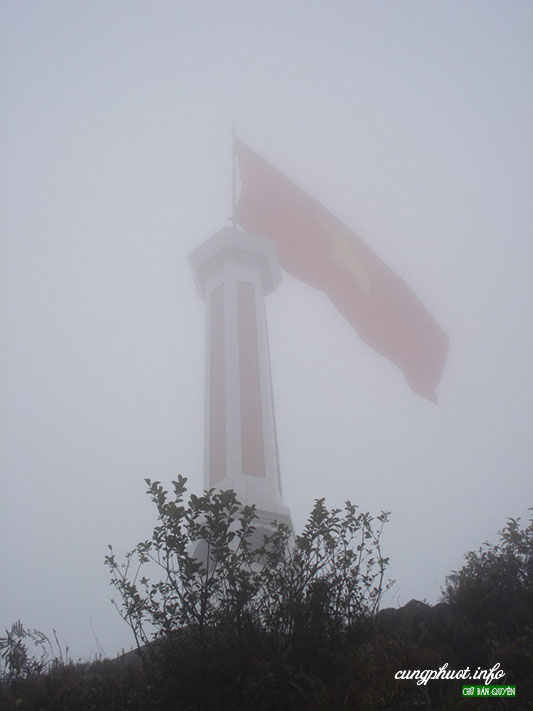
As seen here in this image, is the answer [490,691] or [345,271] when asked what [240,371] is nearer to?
[345,271]

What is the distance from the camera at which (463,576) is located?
33.5 ft

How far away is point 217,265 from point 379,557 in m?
19.5

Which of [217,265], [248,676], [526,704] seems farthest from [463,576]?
[217,265]

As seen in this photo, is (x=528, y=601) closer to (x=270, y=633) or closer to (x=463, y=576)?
(x=463, y=576)

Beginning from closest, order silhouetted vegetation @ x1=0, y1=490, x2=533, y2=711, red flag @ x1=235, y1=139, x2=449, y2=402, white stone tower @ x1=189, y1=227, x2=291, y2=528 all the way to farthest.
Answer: silhouetted vegetation @ x1=0, y1=490, x2=533, y2=711 → white stone tower @ x1=189, y1=227, x2=291, y2=528 → red flag @ x1=235, y1=139, x2=449, y2=402

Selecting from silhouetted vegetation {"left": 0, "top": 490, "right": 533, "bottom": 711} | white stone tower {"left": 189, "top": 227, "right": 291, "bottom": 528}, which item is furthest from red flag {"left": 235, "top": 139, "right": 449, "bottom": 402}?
silhouetted vegetation {"left": 0, "top": 490, "right": 533, "bottom": 711}

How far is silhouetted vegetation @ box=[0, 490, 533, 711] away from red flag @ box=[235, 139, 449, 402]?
39.4ft

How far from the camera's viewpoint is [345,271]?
21.3m

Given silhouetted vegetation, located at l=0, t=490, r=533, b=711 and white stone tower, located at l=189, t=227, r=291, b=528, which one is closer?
silhouetted vegetation, located at l=0, t=490, r=533, b=711

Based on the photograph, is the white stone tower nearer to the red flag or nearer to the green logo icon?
the red flag

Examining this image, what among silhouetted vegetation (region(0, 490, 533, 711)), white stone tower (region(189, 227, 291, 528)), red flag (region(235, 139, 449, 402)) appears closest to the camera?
silhouetted vegetation (region(0, 490, 533, 711))

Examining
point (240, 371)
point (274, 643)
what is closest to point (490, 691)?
point (274, 643)

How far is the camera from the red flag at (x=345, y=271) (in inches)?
796

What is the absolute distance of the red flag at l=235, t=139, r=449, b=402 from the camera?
66.3ft
